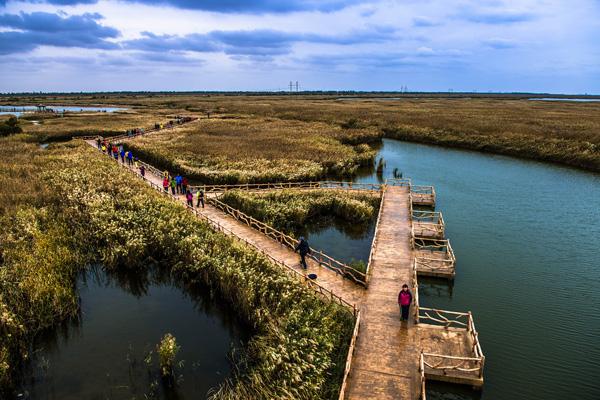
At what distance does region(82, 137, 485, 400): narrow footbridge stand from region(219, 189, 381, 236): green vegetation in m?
1.58

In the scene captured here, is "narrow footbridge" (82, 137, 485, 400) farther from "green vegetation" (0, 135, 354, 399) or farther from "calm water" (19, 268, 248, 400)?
"calm water" (19, 268, 248, 400)

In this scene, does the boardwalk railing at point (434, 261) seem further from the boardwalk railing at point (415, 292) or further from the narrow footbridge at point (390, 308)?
the boardwalk railing at point (415, 292)

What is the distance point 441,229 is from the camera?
94.8 feet

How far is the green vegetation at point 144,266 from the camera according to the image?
1477 centimetres

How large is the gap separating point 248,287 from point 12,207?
21.8 metres

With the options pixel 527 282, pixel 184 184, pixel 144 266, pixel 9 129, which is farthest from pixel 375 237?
pixel 9 129

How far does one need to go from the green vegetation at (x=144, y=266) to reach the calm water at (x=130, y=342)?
2.57ft

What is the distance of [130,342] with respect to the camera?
59.5 feet

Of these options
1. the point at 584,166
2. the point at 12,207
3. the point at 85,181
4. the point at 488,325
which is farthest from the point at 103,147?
the point at 584,166

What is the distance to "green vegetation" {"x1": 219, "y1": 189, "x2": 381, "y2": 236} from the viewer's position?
31.6 metres

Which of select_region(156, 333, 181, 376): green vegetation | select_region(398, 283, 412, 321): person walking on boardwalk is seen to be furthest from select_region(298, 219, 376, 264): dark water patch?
select_region(156, 333, 181, 376): green vegetation

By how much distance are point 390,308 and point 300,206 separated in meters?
15.7

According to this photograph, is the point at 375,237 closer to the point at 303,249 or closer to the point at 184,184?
the point at 303,249

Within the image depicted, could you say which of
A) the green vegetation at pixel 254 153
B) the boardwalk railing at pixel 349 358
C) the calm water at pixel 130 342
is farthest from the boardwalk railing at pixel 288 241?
the green vegetation at pixel 254 153
